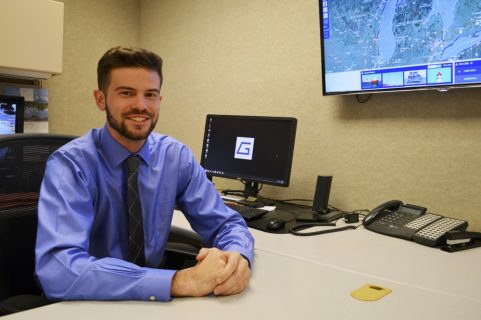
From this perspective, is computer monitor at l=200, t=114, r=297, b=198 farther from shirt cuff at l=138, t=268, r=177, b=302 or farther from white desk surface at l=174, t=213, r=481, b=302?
shirt cuff at l=138, t=268, r=177, b=302

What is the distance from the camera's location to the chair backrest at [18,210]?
3.96ft

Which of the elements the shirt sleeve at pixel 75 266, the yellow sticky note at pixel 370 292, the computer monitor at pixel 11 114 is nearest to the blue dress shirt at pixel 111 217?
the shirt sleeve at pixel 75 266

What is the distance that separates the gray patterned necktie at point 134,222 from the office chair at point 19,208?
1.00ft

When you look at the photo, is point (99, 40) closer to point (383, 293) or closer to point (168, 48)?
point (168, 48)

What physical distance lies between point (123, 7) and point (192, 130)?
110cm

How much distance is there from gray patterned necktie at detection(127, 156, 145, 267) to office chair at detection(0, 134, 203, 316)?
303 millimetres

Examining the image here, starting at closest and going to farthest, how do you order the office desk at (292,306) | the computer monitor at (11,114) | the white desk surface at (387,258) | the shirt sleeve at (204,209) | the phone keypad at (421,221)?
the office desk at (292,306) < the white desk surface at (387,258) < the shirt sleeve at (204,209) < the phone keypad at (421,221) < the computer monitor at (11,114)

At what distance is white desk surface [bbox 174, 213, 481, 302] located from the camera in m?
1.08

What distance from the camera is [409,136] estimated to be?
180 centimetres

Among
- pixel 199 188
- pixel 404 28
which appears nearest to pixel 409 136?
pixel 404 28

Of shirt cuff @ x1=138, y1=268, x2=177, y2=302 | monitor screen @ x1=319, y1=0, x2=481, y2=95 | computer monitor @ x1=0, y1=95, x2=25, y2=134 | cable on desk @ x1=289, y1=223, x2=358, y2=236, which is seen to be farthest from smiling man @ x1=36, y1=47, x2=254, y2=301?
computer monitor @ x1=0, y1=95, x2=25, y2=134

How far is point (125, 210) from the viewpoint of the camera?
4.09ft

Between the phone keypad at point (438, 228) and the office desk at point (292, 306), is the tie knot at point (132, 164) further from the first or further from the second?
the phone keypad at point (438, 228)

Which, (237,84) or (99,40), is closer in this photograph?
(237,84)
